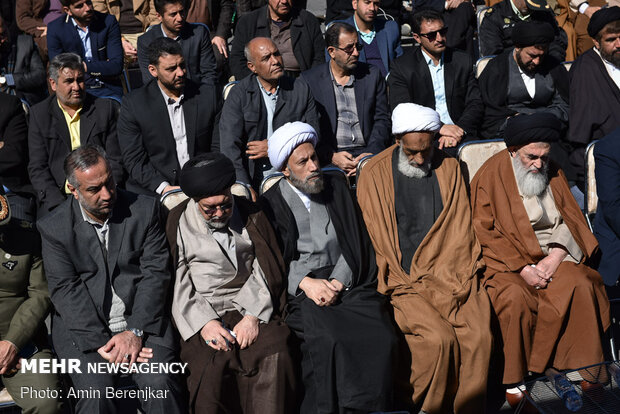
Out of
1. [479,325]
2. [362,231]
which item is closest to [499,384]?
[479,325]

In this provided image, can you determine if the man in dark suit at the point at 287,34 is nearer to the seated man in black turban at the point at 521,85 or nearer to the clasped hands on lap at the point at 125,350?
the seated man in black turban at the point at 521,85

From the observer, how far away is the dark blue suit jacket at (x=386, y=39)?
749 cm

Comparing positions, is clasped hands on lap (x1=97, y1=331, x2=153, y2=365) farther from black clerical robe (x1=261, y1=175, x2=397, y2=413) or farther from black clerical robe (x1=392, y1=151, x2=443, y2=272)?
black clerical robe (x1=392, y1=151, x2=443, y2=272)

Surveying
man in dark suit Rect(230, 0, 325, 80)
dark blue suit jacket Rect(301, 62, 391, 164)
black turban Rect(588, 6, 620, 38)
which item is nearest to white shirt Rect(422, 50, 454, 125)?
dark blue suit jacket Rect(301, 62, 391, 164)

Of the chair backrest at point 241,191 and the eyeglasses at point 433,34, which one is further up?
the eyeglasses at point 433,34

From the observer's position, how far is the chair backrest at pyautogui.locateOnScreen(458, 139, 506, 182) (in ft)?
18.2

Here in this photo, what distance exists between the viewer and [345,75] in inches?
262

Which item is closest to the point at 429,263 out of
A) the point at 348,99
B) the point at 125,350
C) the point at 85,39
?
the point at 125,350

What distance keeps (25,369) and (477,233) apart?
302cm

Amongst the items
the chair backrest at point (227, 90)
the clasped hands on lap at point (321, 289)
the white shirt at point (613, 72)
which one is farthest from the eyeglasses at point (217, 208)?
the white shirt at point (613, 72)

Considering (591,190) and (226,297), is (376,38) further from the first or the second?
(226,297)

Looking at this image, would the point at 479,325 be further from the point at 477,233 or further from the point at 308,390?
the point at 308,390

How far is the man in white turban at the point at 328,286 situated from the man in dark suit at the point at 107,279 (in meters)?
0.80

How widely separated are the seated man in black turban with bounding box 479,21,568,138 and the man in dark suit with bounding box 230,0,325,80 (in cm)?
180
